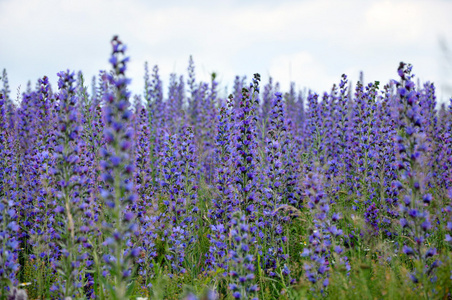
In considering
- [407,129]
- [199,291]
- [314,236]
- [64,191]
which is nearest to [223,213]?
[199,291]

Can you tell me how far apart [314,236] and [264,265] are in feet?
5.13

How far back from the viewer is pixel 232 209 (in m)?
5.12

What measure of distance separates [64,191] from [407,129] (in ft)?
10.7

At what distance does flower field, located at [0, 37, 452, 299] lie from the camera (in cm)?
350

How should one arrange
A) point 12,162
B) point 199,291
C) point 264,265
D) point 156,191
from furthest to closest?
point 156,191 → point 12,162 → point 264,265 → point 199,291

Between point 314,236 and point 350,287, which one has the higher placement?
point 314,236

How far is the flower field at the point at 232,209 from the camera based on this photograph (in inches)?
138

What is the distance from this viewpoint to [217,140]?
608cm

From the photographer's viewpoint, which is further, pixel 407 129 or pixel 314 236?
pixel 314 236

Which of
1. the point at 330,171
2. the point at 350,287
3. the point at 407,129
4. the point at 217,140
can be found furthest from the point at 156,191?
the point at 407,129

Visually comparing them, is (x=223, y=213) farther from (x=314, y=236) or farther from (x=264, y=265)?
(x=314, y=236)

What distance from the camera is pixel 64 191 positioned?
11.7ft

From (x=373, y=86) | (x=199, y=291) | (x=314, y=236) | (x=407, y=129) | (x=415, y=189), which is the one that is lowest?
(x=199, y=291)

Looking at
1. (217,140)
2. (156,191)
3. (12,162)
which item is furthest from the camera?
(156,191)
